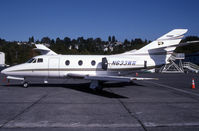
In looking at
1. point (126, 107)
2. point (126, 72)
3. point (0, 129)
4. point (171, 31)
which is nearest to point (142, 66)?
point (126, 72)

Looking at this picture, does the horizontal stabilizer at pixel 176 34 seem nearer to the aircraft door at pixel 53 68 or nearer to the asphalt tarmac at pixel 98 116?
the asphalt tarmac at pixel 98 116

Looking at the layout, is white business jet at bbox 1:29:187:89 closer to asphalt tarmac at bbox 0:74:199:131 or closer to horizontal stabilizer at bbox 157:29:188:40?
horizontal stabilizer at bbox 157:29:188:40

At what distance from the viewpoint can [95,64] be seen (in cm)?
1458

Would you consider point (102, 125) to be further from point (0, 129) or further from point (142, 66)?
point (142, 66)

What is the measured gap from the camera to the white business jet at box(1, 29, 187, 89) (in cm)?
1423

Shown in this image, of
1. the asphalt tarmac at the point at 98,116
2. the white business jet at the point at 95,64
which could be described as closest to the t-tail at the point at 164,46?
the white business jet at the point at 95,64

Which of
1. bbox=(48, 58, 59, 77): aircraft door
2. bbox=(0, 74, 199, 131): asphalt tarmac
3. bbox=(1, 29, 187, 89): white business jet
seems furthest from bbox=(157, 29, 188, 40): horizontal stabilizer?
bbox=(48, 58, 59, 77): aircraft door

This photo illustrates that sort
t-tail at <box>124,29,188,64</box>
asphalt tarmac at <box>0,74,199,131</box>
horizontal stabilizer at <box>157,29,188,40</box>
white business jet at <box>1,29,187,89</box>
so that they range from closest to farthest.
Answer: asphalt tarmac at <box>0,74,199,131</box> < white business jet at <box>1,29,187,89</box> < t-tail at <box>124,29,188,64</box> < horizontal stabilizer at <box>157,29,188,40</box>

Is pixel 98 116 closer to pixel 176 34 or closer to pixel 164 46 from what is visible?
pixel 164 46

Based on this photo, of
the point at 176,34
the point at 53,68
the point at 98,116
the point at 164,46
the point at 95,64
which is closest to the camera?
the point at 98,116

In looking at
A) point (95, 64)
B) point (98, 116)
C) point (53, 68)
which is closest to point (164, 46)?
point (95, 64)

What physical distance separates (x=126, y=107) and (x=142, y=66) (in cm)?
710

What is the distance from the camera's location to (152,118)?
22.6 feet

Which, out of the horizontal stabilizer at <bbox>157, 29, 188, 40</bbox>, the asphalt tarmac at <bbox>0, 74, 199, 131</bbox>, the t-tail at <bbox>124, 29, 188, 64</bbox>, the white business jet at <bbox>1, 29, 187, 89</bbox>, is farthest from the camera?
the horizontal stabilizer at <bbox>157, 29, 188, 40</bbox>
